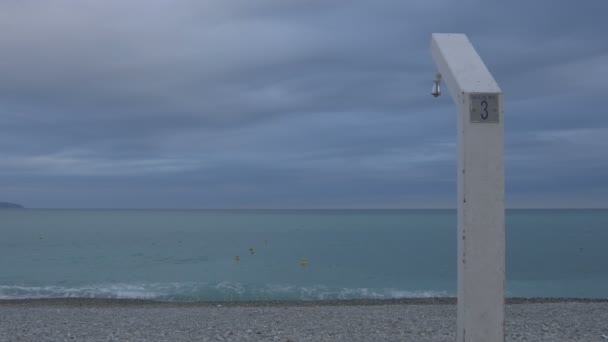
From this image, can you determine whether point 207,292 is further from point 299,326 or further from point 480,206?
point 480,206

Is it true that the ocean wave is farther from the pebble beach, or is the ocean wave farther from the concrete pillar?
the concrete pillar

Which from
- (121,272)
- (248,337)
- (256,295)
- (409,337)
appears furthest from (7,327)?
(121,272)

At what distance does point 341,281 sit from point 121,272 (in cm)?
1559

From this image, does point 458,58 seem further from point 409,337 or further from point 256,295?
point 256,295

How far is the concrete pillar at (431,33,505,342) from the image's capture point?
4523 millimetres

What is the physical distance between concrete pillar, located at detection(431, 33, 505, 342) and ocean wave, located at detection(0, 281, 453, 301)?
23382 mm

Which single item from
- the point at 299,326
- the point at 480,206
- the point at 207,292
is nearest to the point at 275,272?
the point at 207,292

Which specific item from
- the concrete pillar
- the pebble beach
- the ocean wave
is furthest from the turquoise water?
the concrete pillar

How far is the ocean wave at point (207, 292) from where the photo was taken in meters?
28.2

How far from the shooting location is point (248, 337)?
11016 mm

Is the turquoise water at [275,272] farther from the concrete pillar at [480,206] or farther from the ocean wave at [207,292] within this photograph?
the concrete pillar at [480,206]

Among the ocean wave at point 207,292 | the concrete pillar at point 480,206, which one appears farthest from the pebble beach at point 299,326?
the ocean wave at point 207,292

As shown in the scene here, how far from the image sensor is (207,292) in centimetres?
2989

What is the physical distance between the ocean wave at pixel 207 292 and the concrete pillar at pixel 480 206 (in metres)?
23.4
